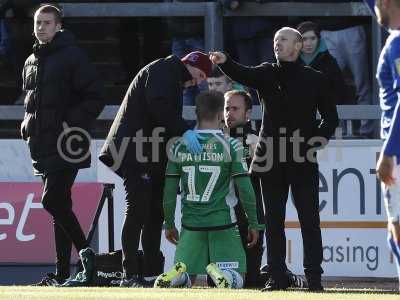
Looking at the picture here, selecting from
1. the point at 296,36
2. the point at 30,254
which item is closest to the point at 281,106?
the point at 296,36

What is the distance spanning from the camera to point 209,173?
1041 cm

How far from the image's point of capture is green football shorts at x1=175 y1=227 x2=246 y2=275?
10.4 m

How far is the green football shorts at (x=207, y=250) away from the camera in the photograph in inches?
409

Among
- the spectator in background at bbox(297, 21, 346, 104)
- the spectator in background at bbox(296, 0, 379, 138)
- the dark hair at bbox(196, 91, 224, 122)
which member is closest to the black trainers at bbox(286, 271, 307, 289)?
the dark hair at bbox(196, 91, 224, 122)

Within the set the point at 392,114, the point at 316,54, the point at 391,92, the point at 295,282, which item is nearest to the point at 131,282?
the point at 295,282

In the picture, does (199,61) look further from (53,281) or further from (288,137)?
(53,281)

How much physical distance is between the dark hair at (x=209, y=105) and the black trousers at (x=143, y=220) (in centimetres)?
73

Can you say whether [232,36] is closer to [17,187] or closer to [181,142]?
[17,187]

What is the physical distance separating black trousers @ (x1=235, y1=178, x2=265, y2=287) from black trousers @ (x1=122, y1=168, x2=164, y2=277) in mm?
736

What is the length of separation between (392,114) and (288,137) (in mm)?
2757

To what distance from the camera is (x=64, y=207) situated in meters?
11.0

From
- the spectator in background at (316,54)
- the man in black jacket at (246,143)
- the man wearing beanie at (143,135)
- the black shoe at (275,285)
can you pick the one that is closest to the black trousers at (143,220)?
the man wearing beanie at (143,135)

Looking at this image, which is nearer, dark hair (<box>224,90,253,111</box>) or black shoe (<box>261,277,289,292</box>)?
black shoe (<box>261,277,289,292</box>)

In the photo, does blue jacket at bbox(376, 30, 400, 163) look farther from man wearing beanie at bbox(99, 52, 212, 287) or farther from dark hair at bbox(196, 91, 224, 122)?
man wearing beanie at bbox(99, 52, 212, 287)
